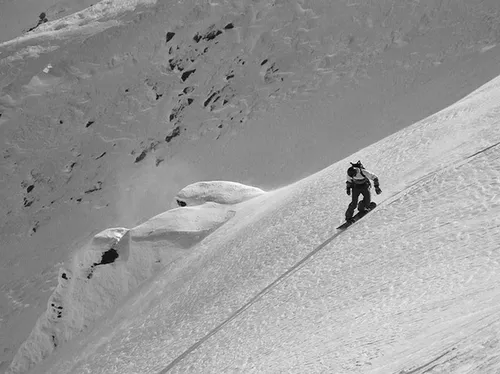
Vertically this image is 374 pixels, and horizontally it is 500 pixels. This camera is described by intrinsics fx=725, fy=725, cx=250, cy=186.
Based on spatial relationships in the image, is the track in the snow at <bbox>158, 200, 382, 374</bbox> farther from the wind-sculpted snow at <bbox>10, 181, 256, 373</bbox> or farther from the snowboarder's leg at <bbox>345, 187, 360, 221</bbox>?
the wind-sculpted snow at <bbox>10, 181, 256, 373</bbox>

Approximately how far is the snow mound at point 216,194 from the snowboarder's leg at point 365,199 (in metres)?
10.2

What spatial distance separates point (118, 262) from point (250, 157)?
20.4 m

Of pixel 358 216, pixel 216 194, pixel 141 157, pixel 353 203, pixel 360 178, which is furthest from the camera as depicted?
pixel 141 157

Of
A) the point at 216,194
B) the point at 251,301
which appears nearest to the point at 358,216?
the point at 251,301

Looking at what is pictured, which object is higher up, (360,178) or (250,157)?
(250,157)

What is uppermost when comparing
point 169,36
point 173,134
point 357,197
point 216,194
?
point 169,36

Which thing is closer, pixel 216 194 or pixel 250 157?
pixel 216 194

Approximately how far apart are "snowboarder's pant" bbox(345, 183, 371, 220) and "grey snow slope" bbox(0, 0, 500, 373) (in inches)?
18.5

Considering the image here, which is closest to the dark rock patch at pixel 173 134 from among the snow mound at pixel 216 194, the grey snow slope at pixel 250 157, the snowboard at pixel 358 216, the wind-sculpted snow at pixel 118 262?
the grey snow slope at pixel 250 157

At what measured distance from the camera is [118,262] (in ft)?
79.9

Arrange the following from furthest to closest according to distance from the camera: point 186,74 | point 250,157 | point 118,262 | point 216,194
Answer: point 186,74
point 250,157
point 216,194
point 118,262

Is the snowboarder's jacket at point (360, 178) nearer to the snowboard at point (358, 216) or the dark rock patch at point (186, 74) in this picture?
the snowboard at point (358, 216)

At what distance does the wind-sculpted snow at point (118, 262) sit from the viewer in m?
23.4

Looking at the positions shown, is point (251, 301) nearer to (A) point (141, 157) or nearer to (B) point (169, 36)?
(A) point (141, 157)
